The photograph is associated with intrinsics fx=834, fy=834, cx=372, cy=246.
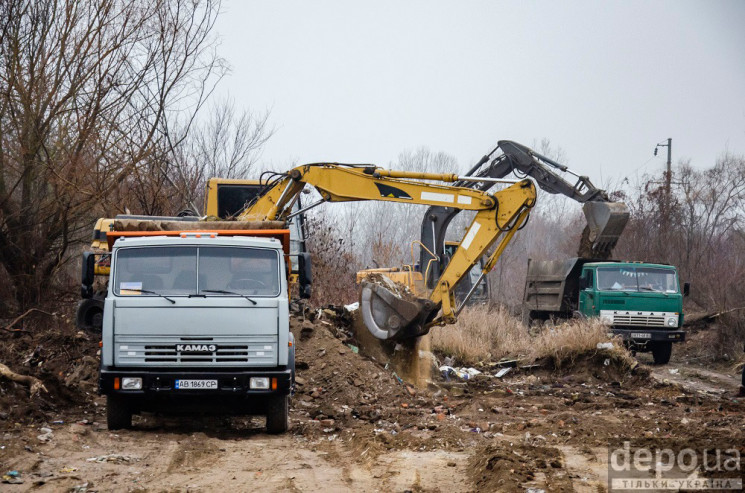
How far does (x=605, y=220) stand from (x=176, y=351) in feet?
50.1

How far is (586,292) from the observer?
22.4 metres

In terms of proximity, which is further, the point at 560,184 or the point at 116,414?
the point at 560,184

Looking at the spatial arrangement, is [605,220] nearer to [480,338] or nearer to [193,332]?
[480,338]

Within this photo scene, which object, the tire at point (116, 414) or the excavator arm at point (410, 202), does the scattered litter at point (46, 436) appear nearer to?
the tire at point (116, 414)

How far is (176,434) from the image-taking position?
9930 millimetres

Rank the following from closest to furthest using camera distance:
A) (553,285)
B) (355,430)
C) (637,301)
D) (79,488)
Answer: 1. (79,488)
2. (355,430)
3. (637,301)
4. (553,285)

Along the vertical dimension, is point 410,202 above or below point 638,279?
above

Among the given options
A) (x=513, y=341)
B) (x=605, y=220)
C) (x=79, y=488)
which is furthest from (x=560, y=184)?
(x=79, y=488)

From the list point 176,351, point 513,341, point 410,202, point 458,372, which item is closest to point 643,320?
point 513,341

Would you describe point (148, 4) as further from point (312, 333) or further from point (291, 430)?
point (291, 430)

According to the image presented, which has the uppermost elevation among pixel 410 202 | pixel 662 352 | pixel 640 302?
pixel 410 202

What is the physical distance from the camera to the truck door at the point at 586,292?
72.6 ft

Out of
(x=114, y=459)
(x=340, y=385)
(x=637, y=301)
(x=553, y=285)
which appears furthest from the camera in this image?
(x=553, y=285)

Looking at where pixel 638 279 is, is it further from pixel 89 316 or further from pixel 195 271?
pixel 195 271
